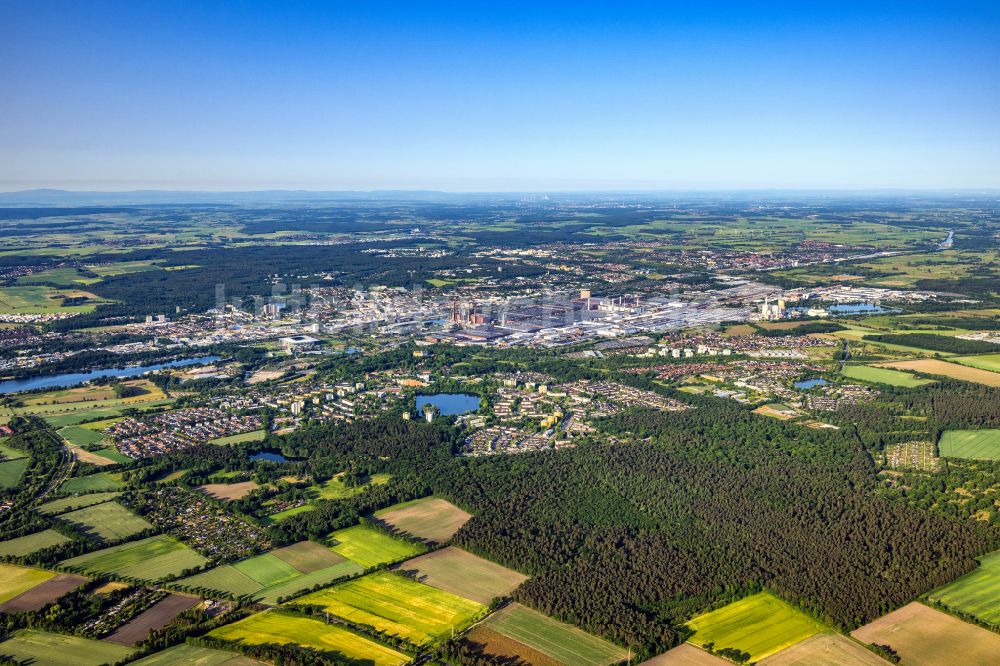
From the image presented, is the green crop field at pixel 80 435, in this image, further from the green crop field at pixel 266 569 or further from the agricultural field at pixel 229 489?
the green crop field at pixel 266 569

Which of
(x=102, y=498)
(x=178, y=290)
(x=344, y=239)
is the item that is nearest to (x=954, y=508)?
(x=102, y=498)

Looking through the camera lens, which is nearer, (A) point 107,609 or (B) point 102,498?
(A) point 107,609

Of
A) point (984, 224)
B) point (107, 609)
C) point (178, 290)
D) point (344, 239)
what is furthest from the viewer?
point (984, 224)

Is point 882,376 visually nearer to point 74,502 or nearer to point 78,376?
point 74,502

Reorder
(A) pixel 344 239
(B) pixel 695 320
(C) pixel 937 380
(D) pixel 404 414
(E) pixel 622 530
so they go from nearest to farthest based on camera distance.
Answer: (E) pixel 622 530
(D) pixel 404 414
(C) pixel 937 380
(B) pixel 695 320
(A) pixel 344 239

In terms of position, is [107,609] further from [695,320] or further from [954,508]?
[695,320]

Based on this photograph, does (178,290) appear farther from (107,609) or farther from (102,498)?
(107,609)

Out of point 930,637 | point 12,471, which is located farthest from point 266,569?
point 930,637

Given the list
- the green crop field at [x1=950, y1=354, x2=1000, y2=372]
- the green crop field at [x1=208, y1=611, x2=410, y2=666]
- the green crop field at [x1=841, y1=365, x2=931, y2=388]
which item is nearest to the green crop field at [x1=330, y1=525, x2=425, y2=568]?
the green crop field at [x1=208, y1=611, x2=410, y2=666]
